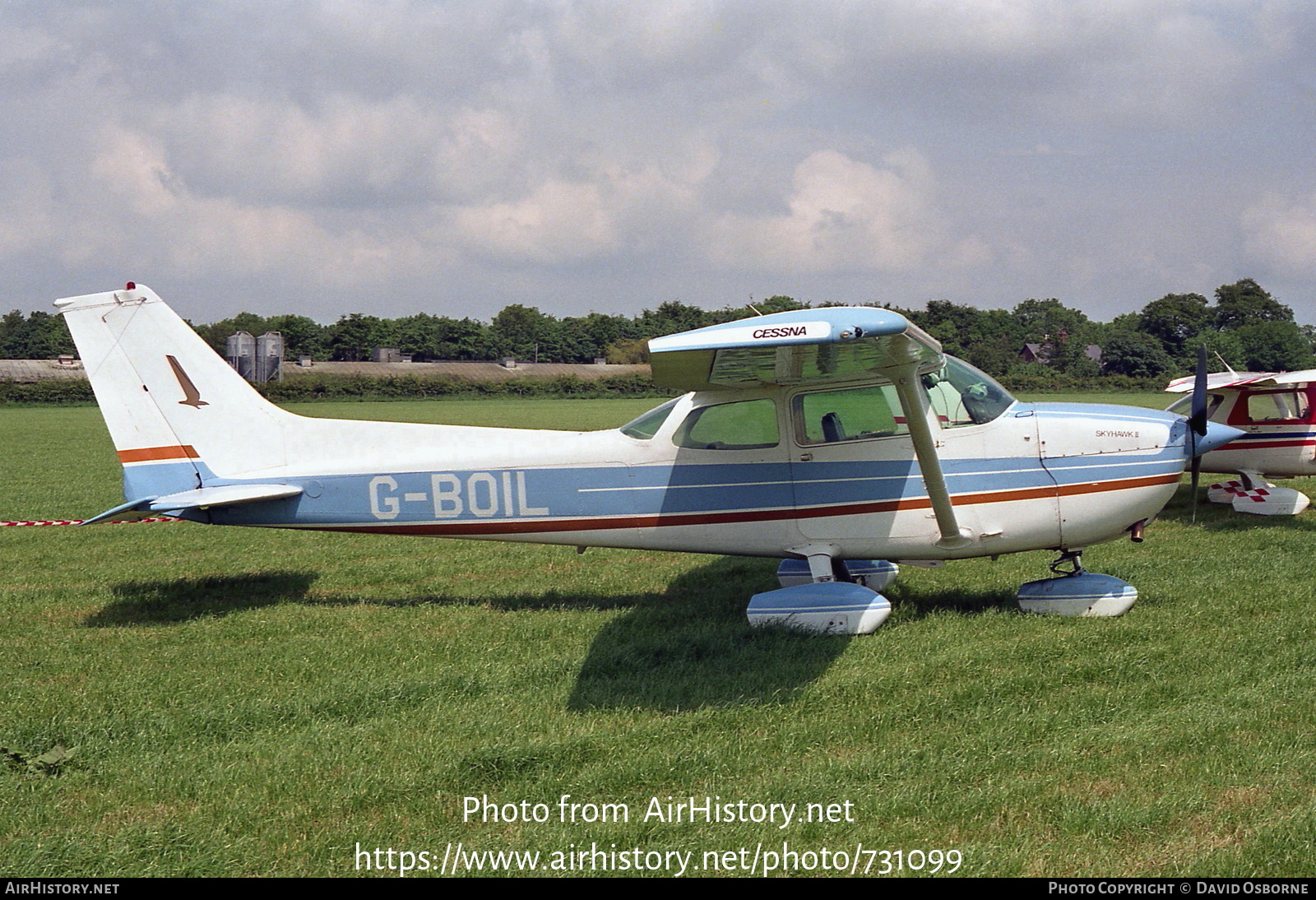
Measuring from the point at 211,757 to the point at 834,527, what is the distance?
4.22 metres

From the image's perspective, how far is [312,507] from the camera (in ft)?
24.5

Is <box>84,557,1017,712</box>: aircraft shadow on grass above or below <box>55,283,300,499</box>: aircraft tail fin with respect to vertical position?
below

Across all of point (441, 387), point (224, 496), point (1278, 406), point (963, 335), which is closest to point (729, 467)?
point (224, 496)

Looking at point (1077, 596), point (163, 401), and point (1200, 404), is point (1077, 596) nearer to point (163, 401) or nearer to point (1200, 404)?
point (1200, 404)

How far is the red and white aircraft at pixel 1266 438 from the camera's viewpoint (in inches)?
475

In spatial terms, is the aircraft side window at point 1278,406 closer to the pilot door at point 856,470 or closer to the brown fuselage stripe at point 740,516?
the brown fuselage stripe at point 740,516

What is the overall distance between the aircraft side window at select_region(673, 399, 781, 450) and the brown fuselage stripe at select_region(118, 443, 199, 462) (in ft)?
12.4

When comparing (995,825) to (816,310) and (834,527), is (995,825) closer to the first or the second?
(816,310)

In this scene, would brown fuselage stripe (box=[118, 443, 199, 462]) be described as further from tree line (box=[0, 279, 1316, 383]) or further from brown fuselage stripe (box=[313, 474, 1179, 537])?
tree line (box=[0, 279, 1316, 383])

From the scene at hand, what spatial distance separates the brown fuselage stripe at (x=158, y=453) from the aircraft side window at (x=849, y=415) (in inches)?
184

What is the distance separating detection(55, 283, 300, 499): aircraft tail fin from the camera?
294 inches

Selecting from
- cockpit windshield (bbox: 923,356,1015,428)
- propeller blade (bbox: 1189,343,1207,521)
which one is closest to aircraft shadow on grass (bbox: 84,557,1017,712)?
cockpit windshield (bbox: 923,356,1015,428)

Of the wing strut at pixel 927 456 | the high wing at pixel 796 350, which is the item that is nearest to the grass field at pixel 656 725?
the wing strut at pixel 927 456
